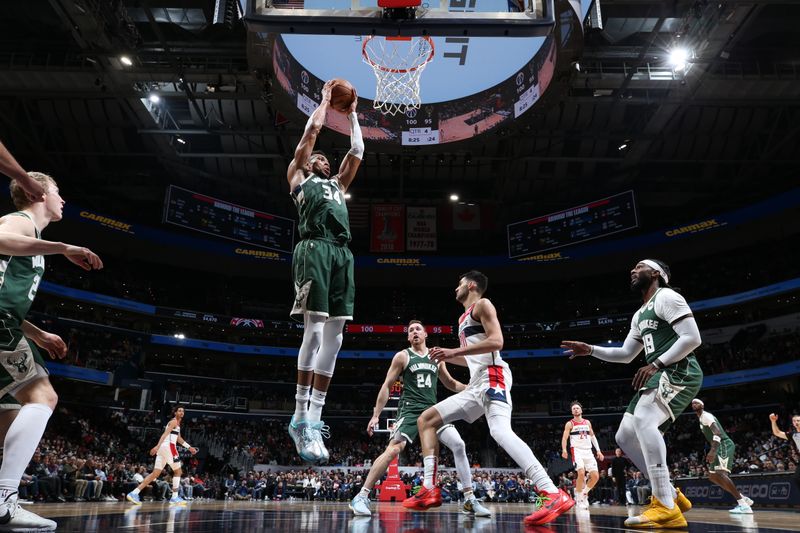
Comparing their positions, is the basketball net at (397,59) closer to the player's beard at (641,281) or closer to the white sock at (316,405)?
the player's beard at (641,281)

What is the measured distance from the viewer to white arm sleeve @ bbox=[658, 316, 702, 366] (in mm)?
4668

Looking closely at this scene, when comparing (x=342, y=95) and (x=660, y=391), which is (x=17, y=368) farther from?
(x=660, y=391)

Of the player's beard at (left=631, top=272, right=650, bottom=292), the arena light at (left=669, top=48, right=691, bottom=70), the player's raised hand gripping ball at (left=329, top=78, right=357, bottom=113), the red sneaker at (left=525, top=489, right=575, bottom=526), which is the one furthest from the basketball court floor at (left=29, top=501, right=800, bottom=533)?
the arena light at (left=669, top=48, right=691, bottom=70)

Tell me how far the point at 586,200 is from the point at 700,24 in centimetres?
1382

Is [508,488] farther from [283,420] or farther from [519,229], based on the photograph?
[283,420]

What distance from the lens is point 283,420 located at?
31000mm

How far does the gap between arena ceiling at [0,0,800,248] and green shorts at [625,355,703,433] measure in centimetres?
1218

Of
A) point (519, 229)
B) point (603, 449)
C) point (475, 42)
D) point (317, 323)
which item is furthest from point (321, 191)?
point (603, 449)

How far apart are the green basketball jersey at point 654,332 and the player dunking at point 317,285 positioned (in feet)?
9.25

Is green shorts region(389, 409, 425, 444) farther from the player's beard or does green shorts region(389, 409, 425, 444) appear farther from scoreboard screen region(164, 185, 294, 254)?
scoreboard screen region(164, 185, 294, 254)

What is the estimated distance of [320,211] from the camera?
14.3 ft

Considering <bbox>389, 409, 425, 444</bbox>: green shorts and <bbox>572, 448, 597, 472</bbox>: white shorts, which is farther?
<bbox>572, 448, 597, 472</bbox>: white shorts

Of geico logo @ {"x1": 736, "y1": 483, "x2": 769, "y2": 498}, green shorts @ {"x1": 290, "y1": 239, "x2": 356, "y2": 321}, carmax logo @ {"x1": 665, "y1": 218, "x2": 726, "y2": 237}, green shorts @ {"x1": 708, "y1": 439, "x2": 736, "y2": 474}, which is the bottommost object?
geico logo @ {"x1": 736, "y1": 483, "x2": 769, "y2": 498}

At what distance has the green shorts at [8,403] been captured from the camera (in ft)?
12.0
